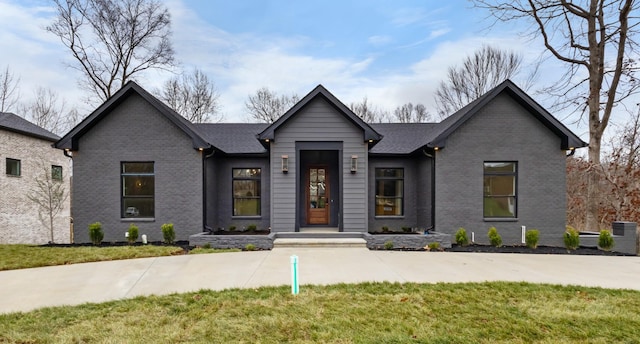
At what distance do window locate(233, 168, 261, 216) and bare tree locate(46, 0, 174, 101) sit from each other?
13.7 meters

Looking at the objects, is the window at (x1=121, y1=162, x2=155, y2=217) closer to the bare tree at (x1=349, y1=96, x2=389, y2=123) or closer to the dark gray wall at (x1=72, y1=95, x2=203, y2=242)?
the dark gray wall at (x1=72, y1=95, x2=203, y2=242)

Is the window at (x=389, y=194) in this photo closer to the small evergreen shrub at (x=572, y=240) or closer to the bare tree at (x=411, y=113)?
the small evergreen shrub at (x=572, y=240)

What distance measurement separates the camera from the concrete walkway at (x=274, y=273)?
5.74 m

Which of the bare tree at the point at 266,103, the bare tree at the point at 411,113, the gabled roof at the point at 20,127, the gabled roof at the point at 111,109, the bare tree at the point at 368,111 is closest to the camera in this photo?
the gabled roof at the point at 111,109

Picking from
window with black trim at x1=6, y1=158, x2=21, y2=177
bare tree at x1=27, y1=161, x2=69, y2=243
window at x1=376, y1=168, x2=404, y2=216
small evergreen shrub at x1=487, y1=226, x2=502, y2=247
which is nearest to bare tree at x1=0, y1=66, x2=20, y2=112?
bare tree at x1=27, y1=161, x2=69, y2=243

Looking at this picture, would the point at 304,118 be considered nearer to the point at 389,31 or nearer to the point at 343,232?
the point at 343,232

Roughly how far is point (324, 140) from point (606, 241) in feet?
30.1

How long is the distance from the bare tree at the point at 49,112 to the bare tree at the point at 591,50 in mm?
29139

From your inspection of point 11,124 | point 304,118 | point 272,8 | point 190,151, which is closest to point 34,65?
point 11,124

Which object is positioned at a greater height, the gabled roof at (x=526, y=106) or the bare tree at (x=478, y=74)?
the bare tree at (x=478, y=74)

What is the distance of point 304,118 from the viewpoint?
11.3 metres

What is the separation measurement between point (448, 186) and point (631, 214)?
8561 mm

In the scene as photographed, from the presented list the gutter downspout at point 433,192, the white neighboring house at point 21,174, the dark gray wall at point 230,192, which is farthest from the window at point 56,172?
the gutter downspout at point 433,192

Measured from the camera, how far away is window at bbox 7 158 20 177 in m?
15.4
